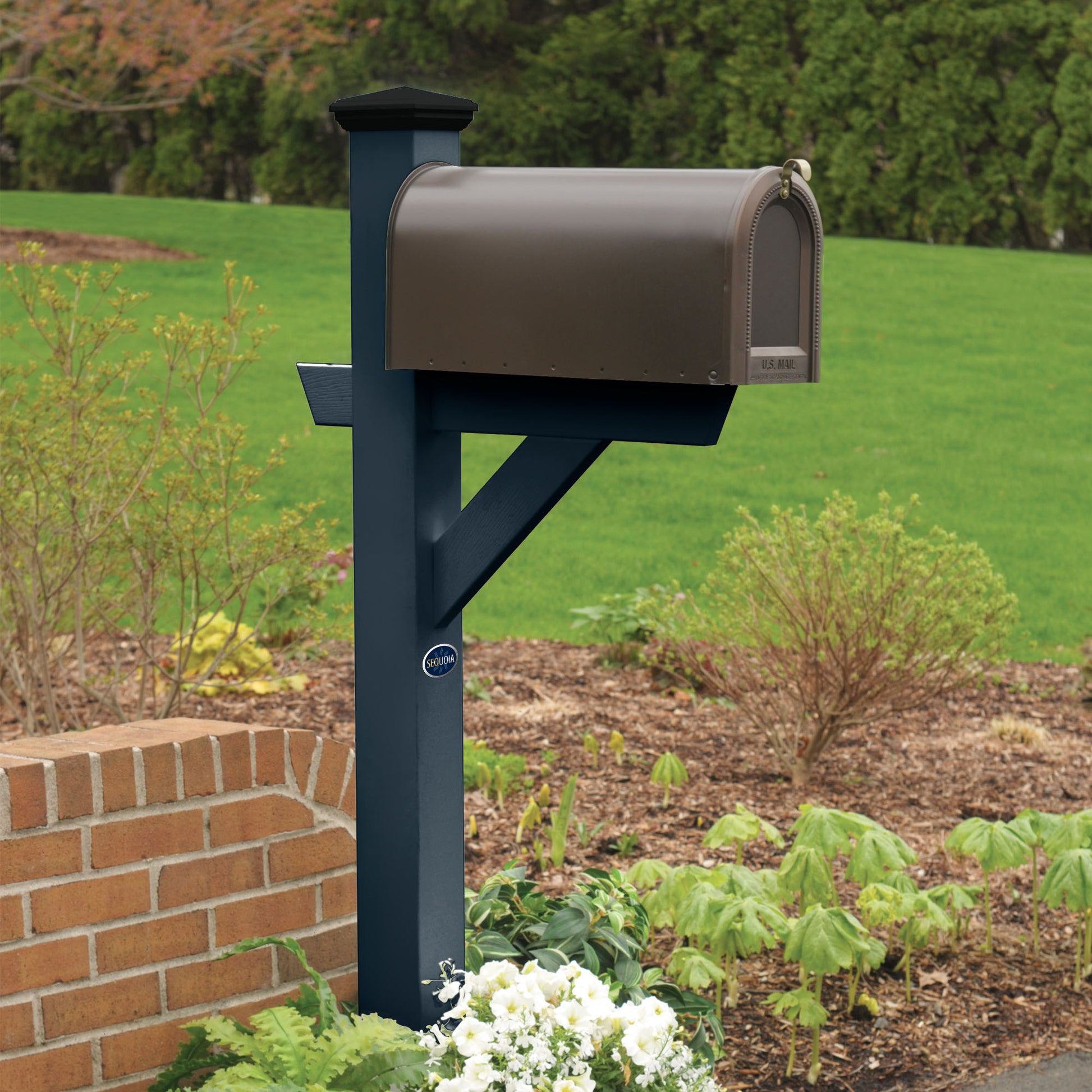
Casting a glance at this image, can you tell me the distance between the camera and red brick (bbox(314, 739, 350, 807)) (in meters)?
2.98

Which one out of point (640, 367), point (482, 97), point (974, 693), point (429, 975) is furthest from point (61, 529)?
point (482, 97)

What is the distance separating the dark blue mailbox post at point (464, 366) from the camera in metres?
2.21

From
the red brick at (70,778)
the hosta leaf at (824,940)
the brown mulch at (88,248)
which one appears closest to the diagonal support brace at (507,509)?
the red brick at (70,778)

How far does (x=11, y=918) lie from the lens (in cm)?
250

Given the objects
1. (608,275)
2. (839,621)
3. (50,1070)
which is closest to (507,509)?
(608,275)

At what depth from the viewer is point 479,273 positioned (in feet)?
7.84

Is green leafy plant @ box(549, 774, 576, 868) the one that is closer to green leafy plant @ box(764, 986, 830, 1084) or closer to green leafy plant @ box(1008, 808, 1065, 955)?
green leafy plant @ box(764, 986, 830, 1084)

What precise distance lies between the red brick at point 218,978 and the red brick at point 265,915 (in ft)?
0.13

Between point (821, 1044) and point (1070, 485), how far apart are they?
7.82 meters

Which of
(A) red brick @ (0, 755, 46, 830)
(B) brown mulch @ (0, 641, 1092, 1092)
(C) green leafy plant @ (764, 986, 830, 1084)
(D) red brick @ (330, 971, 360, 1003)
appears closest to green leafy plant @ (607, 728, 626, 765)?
(B) brown mulch @ (0, 641, 1092, 1092)

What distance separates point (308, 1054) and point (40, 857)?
59 centimetres

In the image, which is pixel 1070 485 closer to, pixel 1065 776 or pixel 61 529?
pixel 1065 776

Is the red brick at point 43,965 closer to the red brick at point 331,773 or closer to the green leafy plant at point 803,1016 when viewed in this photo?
the red brick at point 331,773

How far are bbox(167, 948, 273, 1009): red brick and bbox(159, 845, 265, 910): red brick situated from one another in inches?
5.1
